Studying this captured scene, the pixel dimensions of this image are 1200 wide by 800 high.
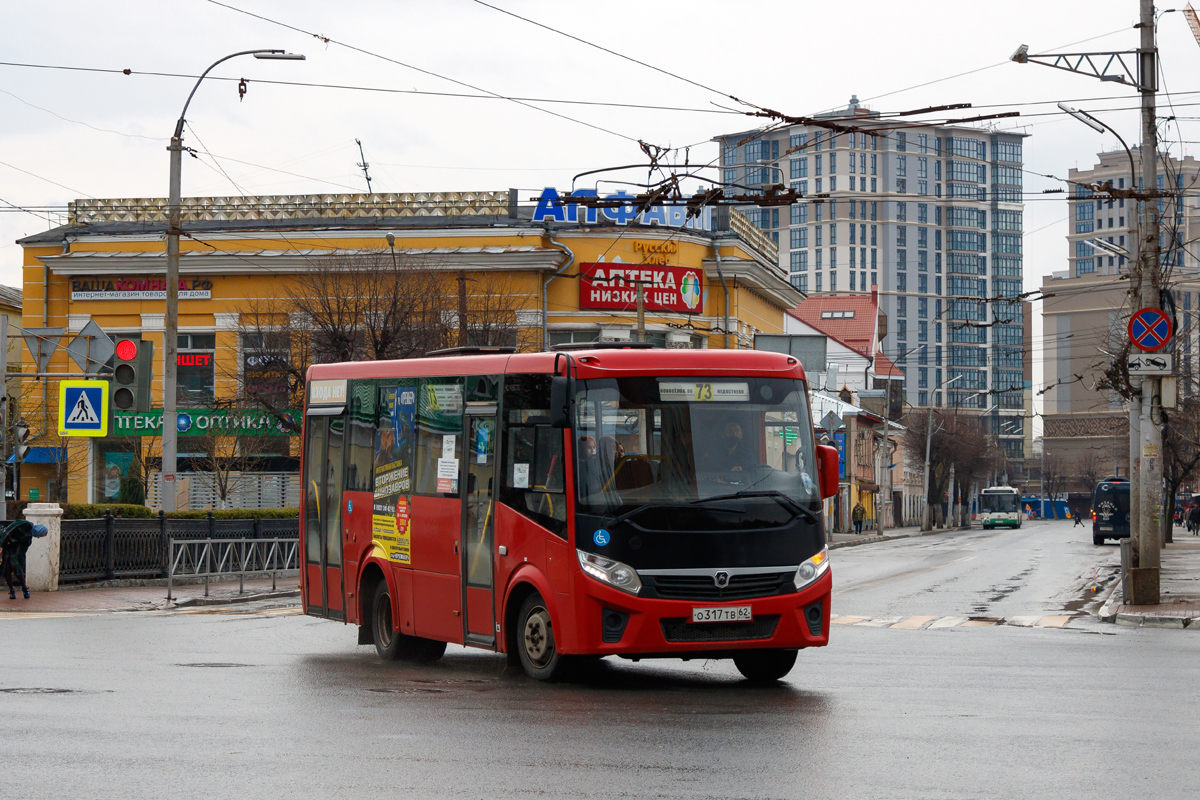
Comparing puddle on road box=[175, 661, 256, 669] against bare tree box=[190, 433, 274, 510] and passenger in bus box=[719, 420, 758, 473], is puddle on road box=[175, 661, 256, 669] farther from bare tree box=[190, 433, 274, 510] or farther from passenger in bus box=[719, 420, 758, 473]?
bare tree box=[190, 433, 274, 510]

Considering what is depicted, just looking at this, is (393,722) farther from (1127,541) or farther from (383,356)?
(383,356)

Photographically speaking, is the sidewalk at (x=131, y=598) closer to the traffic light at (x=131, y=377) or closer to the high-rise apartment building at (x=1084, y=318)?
the traffic light at (x=131, y=377)

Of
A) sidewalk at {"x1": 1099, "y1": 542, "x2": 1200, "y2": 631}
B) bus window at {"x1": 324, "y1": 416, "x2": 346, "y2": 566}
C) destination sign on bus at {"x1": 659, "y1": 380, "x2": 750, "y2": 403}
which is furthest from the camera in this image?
sidewalk at {"x1": 1099, "y1": 542, "x2": 1200, "y2": 631}

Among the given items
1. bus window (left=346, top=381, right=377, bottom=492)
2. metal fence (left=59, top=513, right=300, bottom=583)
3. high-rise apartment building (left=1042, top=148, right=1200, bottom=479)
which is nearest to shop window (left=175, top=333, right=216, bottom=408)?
metal fence (left=59, top=513, right=300, bottom=583)

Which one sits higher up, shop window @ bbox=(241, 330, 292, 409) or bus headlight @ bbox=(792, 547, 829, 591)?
shop window @ bbox=(241, 330, 292, 409)

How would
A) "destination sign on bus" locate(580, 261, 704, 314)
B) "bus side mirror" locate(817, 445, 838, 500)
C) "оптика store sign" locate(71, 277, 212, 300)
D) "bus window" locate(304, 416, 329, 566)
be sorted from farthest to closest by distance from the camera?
"оптика store sign" locate(71, 277, 212, 300) < "destination sign on bus" locate(580, 261, 704, 314) < "bus window" locate(304, 416, 329, 566) < "bus side mirror" locate(817, 445, 838, 500)

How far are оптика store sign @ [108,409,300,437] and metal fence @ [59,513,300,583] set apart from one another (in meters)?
15.3

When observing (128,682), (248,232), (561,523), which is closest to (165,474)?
(128,682)

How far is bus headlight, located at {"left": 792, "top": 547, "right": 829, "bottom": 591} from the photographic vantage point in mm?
12039

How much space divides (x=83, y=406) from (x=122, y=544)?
408 cm

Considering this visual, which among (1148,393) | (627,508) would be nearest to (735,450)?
(627,508)

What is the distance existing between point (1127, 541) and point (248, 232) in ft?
118

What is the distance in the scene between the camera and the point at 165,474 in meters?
28.1

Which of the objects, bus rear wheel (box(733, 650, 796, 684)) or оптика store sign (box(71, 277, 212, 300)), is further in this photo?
оптика store sign (box(71, 277, 212, 300))
